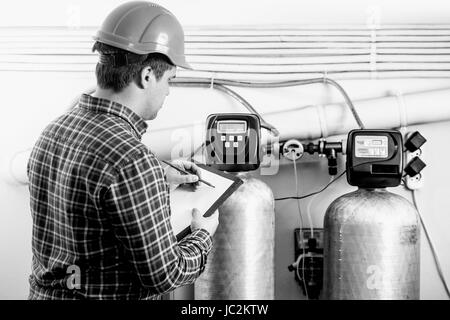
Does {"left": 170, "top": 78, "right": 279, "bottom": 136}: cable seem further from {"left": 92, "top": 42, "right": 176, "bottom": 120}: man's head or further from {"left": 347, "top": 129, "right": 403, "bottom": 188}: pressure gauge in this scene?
{"left": 92, "top": 42, "right": 176, "bottom": 120}: man's head

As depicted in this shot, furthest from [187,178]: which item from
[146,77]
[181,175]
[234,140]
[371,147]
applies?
[371,147]

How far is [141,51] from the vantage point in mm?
1206

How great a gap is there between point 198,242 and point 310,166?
3.40ft

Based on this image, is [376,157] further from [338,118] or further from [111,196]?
[111,196]

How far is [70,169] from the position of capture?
3.60ft

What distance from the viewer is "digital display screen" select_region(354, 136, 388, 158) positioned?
71.8 inches

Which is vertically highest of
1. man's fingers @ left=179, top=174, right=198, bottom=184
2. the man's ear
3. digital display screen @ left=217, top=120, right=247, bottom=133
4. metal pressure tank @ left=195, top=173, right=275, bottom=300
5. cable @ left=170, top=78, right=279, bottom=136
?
cable @ left=170, top=78, right=279, bottom=136

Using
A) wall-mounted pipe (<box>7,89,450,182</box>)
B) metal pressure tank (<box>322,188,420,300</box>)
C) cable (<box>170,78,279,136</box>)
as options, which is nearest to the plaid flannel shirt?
metal pressure tank (<box>322,188,420,300</box>)

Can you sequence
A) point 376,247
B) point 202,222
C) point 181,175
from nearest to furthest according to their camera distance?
point 202,222 → point 181,175 → point 376,247

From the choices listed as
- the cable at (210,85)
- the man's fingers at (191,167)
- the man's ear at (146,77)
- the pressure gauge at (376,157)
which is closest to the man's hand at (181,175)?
the man's fingers at (191,167)

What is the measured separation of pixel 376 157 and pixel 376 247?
283mm

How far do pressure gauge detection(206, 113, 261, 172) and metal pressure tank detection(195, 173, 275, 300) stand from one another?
11cm
